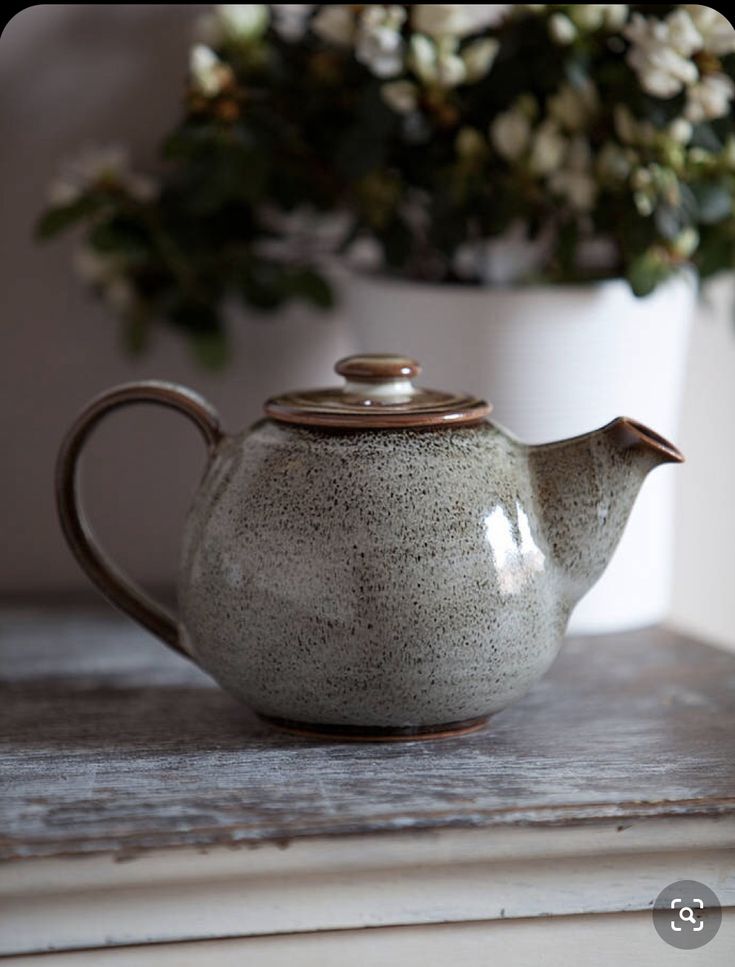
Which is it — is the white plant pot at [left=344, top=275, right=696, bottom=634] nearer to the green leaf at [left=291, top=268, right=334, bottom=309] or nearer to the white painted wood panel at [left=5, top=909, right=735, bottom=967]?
the green leaf at [left=291, top=268, right=334, bottom=309]

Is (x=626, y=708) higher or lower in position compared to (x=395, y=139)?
lower

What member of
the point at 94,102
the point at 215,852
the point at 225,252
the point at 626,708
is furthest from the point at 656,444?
the point at 94,102

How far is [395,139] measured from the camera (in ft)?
→ 2.63

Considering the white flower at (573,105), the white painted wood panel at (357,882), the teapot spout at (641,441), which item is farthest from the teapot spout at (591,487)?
the white flower at (573,105)

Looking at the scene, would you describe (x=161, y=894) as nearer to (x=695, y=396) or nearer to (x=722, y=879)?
(x=722, y=879)

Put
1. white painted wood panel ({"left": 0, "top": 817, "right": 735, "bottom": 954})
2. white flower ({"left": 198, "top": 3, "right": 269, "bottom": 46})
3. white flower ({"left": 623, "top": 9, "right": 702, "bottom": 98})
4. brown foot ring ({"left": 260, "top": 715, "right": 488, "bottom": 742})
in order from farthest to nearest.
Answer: white flower ({"left": 198, "top": 3, "right": 269, "bottom": 46}), white flower ({"left": 623, "top": 9, "right": 702, "bottom": 98}), brown foot ring ({"left": 260, "top": 715, "right": 488, "bottom": 742}), white painted wood panel ({"left": 0, "top": 817, "right": 735, "bottom": 954})

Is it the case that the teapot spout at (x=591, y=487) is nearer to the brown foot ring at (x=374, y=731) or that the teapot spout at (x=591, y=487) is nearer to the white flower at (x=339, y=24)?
the brown foot ring at (x=374, y=731)

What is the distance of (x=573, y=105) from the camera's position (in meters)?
0.75

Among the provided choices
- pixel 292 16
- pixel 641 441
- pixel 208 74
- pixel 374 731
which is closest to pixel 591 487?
pixel 641 441

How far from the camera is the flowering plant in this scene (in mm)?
734

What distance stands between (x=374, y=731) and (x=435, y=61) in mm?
409

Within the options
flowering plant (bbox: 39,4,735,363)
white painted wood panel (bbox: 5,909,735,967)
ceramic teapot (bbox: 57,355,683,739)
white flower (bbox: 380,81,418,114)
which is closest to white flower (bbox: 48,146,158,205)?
flowering plant (bbox: 39,4,735,363)

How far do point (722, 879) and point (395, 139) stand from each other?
503mm

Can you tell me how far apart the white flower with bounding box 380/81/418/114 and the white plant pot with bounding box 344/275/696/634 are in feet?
0.41
